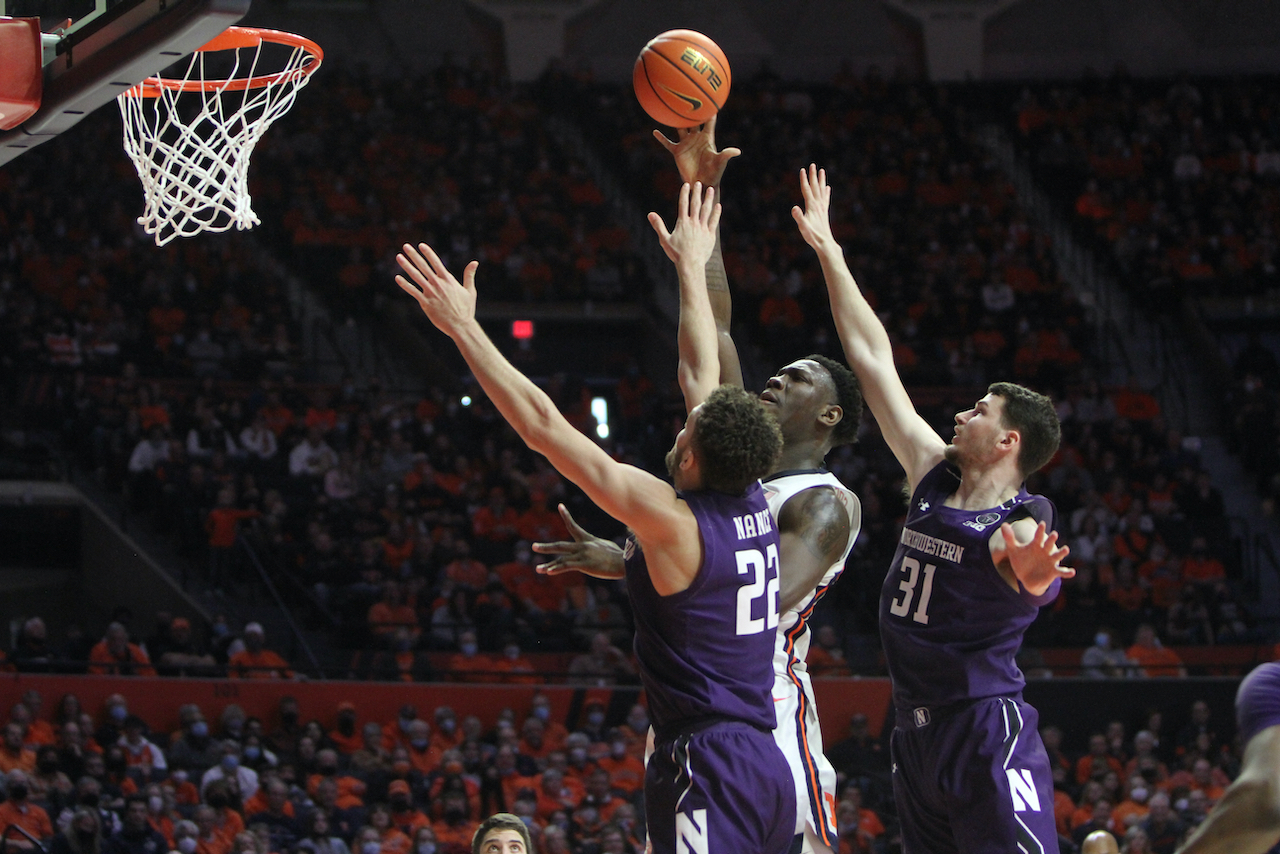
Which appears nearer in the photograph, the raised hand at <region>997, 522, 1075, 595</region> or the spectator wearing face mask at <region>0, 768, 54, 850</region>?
the raised hand at <region>997, 522, 1075, 595</region>

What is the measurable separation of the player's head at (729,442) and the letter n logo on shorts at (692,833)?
A: 0.80 meters

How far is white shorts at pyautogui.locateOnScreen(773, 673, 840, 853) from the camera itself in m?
4.21

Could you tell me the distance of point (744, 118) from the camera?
20422 mm

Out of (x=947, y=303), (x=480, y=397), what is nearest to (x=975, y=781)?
(x=480, y=397)

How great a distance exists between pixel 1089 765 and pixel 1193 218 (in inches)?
383

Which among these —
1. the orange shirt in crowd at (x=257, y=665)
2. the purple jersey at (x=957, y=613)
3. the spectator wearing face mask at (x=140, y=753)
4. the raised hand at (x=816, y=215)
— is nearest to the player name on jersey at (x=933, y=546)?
the purple jersey at (x=957, y=613)

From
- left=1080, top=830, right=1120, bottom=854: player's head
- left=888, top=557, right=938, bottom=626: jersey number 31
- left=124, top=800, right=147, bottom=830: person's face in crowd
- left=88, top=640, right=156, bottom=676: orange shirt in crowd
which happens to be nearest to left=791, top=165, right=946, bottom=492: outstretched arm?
left=888, top=557, right=938, bottom=626: jersey number 31

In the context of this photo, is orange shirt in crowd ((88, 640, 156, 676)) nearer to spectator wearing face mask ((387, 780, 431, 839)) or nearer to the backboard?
spectator wearing face mask ((387, 780, 431, 839))

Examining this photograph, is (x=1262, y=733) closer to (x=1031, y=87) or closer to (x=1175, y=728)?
(x=1175, y=728)

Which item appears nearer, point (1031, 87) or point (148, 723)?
point (148, 723)

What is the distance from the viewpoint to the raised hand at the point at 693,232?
14.8 feet

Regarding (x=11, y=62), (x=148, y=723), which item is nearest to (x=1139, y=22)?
(x=148, y=723)

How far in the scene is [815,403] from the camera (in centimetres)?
474

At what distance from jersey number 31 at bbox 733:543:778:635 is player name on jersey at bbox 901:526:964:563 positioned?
58 cm
